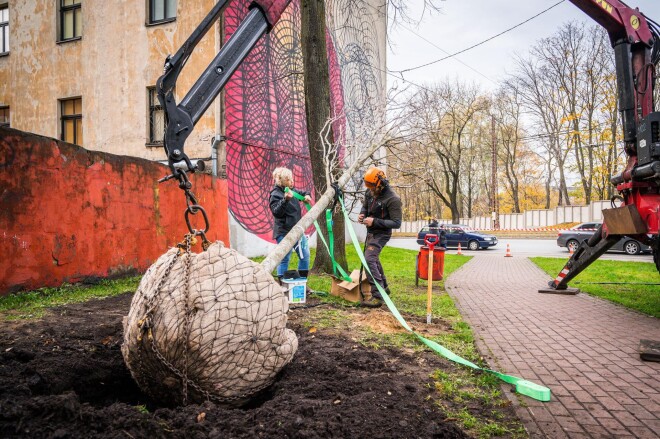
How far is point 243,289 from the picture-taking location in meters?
2.86

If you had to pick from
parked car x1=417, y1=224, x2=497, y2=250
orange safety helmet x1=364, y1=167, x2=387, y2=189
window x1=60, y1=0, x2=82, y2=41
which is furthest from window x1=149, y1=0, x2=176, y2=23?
parked car x1=417, y1=224, x2=497, y2=250

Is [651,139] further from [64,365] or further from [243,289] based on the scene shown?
[64,365]

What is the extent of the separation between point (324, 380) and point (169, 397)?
108cm

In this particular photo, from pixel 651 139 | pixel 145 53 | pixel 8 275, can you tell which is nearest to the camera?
pixel 651 139

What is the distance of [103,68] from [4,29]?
5.68 metres

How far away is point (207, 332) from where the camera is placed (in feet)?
8.75

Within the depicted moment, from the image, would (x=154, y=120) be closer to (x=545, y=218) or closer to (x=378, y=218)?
(x=378, y=218)

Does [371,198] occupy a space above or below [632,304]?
above

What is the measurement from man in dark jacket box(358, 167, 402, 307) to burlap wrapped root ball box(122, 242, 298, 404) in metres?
3.90

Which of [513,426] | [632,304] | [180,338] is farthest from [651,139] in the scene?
[180,338]

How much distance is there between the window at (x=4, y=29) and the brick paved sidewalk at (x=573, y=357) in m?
18.5

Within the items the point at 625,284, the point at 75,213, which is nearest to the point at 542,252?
the point at 625,284

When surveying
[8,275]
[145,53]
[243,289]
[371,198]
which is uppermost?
[145,53]

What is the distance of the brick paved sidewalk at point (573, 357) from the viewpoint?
294 cm
